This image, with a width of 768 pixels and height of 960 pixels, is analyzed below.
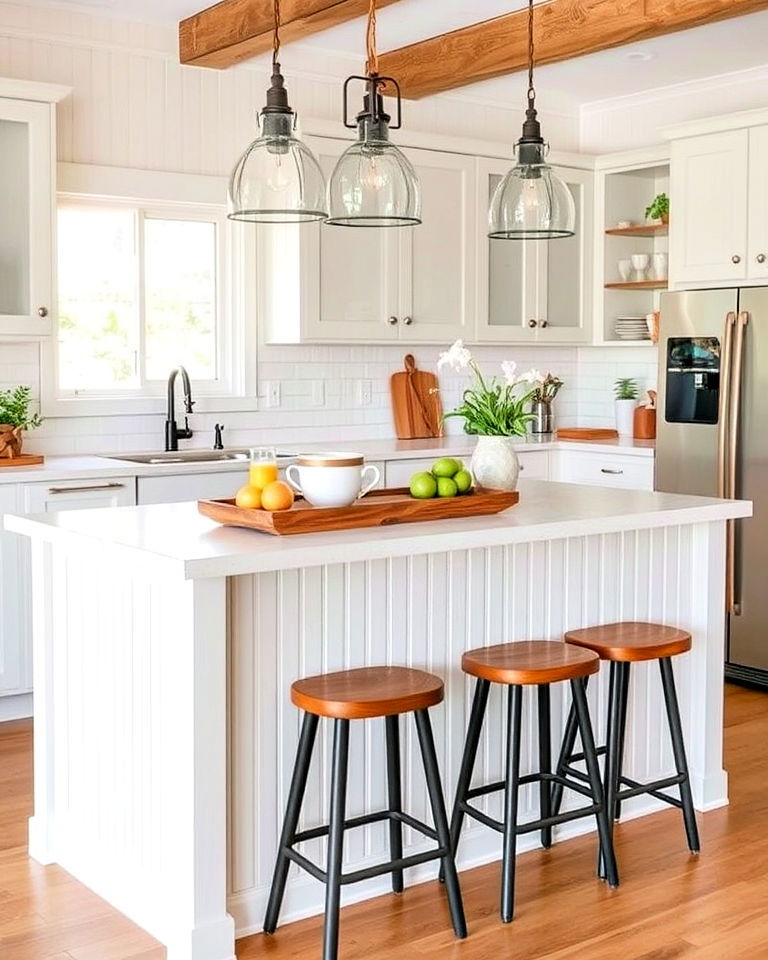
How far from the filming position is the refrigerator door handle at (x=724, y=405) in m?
5.48

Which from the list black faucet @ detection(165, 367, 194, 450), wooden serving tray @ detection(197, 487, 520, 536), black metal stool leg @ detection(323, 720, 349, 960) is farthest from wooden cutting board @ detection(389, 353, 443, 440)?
black metal stool leg @ detection(323, 720, 349, 960)

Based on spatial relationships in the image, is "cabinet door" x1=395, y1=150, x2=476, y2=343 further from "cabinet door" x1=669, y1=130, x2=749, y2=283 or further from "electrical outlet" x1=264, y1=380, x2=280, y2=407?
"cabinet door" x1=669, y1=130, x2=749, y2=283

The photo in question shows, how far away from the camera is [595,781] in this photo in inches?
130

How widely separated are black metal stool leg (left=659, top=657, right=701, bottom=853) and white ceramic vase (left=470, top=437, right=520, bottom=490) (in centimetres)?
68

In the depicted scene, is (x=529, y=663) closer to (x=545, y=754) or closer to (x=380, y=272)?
(x=545, y=754)

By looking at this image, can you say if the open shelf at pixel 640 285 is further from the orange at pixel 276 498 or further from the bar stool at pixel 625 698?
the orange at pixel 276 498

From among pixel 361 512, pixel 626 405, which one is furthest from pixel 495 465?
pixel 626 405

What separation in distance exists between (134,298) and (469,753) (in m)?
3.18

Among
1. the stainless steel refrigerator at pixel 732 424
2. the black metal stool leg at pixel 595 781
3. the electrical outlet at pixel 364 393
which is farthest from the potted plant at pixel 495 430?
the electrical outlet at pixel 364 393

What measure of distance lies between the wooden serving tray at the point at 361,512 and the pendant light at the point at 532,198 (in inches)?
28.8

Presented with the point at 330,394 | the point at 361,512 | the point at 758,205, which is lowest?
the point at 361,512

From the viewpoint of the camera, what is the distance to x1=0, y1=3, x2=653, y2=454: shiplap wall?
538 cm

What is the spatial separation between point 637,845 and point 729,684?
79.8 inches

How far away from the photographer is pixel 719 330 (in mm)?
5570
